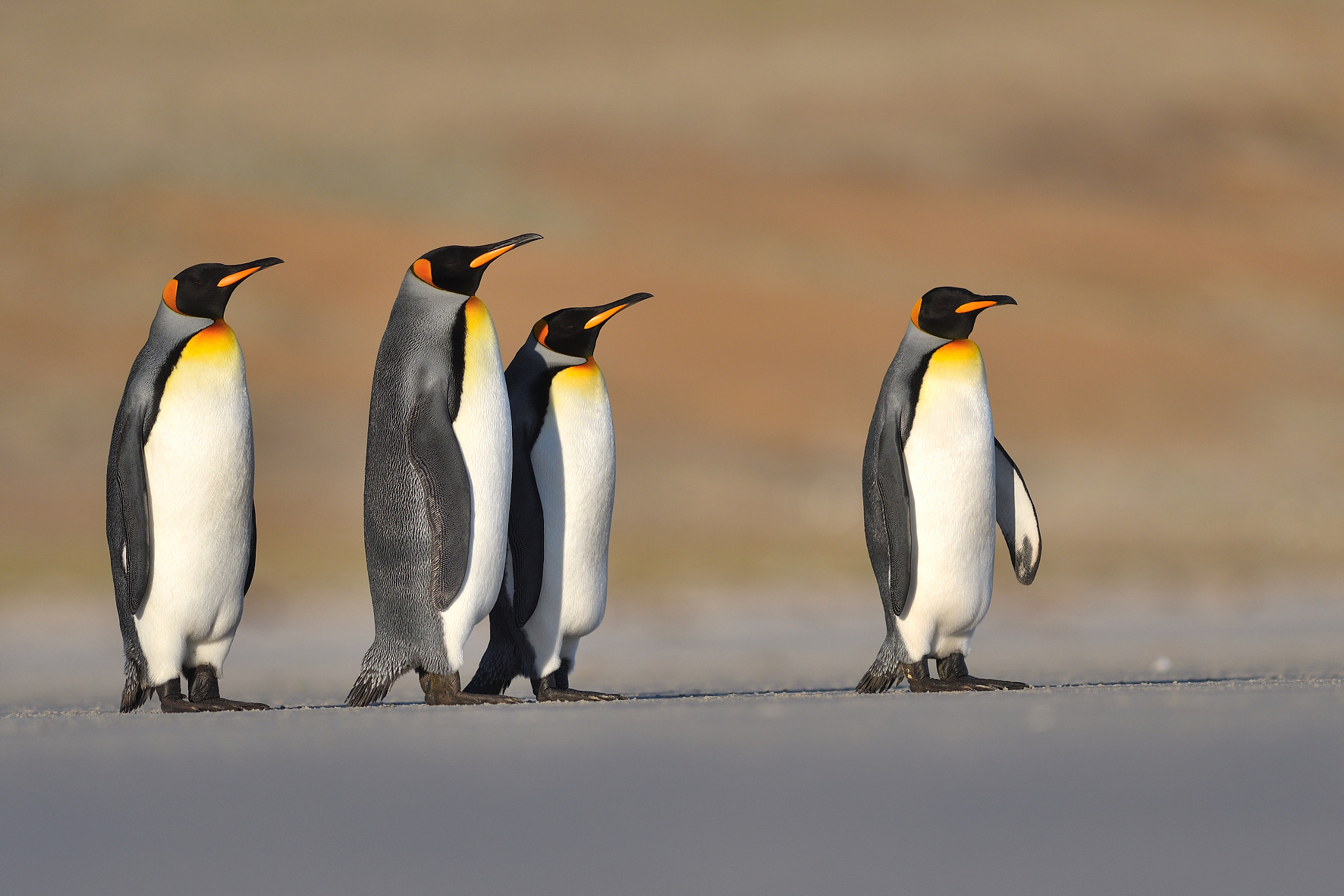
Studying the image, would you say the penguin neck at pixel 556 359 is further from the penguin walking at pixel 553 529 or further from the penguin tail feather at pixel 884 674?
the penguin tail feather at pixel 884 674

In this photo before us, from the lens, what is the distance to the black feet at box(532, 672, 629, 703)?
555 centimetres

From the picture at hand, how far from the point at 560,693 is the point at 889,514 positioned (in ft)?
4.25

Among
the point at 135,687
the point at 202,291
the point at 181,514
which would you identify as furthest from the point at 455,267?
the point at 135,687

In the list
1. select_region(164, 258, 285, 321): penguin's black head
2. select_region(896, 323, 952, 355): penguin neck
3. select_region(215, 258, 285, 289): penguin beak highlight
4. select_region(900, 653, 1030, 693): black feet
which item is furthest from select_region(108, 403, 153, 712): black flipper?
select_region(896, 323, 952, 355): penguin neck

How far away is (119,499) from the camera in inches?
217

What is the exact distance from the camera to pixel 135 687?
5.53 meters

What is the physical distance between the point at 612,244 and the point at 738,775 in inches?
778

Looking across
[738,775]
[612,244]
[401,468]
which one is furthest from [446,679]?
[612,244]

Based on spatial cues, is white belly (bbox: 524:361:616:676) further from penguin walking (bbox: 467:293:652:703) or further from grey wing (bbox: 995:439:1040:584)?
grey wing (bbox: 995:439:1040:584)

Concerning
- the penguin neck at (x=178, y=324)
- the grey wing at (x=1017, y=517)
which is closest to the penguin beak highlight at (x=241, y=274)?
the penguin neck at (x=178, y=324)

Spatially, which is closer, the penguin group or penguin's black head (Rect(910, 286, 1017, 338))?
the penguin group

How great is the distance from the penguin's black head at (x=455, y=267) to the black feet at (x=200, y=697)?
1.51 metres

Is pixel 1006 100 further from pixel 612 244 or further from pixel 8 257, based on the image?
pixel 8 257

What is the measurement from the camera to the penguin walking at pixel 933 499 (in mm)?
5773
